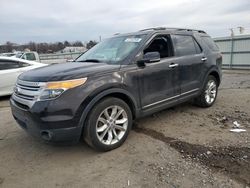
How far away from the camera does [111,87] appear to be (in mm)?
3732

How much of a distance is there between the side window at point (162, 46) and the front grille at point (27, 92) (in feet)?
7.08

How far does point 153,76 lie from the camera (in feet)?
14.2

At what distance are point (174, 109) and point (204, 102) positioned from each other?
2.33 feet

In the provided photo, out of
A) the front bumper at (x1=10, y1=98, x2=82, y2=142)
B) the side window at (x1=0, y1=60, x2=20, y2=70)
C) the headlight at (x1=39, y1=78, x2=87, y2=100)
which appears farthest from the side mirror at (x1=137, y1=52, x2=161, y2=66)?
the side window at (x1=0, y1=60, x2=20, y2=70)

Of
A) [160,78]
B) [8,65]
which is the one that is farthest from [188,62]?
[8,65]

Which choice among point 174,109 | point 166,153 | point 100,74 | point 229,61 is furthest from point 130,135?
point 229,61

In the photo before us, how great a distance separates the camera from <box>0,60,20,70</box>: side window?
808 cm

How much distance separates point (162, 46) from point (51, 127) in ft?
8.71

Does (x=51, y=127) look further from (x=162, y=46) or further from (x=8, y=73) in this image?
(x=8, y=73)

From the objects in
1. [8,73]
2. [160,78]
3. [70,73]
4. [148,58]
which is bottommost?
[8,73]

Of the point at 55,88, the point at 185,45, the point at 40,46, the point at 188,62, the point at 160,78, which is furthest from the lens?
the point at 40,46

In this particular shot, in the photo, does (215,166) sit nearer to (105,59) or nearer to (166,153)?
(166,153)

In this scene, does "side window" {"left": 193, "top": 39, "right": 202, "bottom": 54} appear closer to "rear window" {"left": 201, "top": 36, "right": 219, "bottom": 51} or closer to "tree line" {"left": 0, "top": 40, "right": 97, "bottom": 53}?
"rear window" {"left": 201, "top": 36, "right": 219, "bottom": 51}

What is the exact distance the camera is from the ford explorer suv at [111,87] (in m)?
3.35
